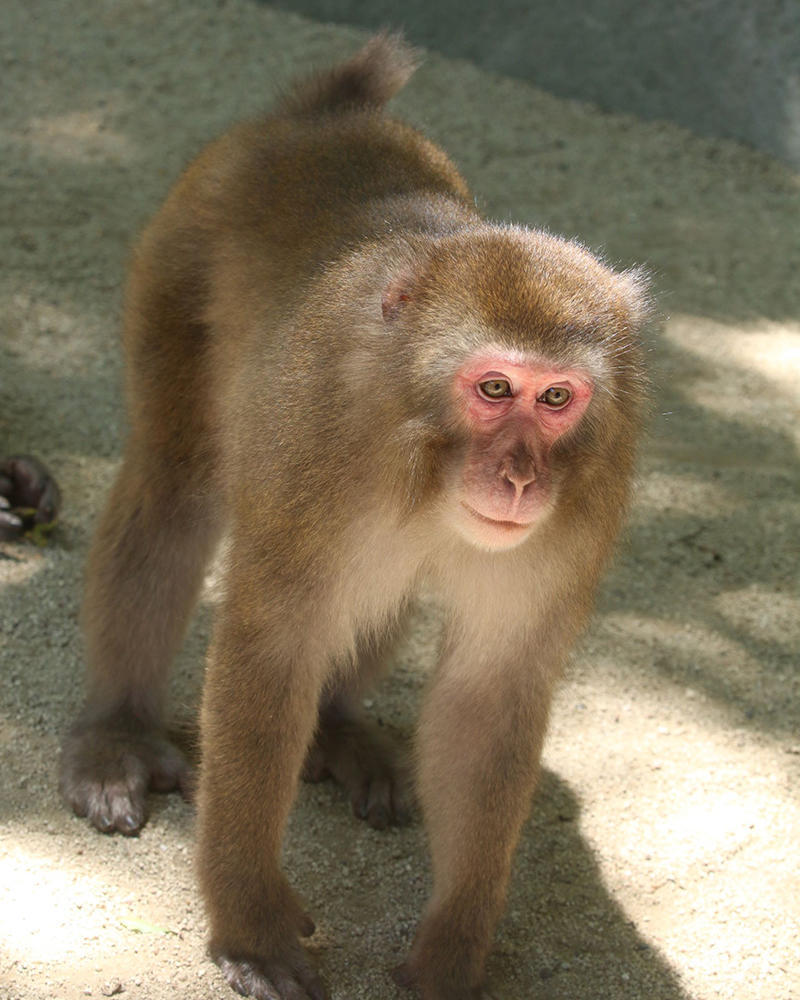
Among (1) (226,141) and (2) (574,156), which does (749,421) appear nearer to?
(2) (574,156)

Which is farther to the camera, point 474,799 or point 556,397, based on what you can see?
point 474,799

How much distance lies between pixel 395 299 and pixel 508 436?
44 centimetres

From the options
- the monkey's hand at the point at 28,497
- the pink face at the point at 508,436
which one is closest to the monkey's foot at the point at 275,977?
the pink face at the point at 508,436

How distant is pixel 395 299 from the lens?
319 centimetres

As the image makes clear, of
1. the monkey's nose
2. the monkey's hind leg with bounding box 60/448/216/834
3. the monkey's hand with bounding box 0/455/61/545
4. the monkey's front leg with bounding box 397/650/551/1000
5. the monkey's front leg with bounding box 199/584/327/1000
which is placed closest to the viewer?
the monkey's nose

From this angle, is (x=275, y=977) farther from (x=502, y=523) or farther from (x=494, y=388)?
(x=494, y=388)

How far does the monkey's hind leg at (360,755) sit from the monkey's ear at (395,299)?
4.38ft

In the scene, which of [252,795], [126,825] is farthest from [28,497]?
[252,795]

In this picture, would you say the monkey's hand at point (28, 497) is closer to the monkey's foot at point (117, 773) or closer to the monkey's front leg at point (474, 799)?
the monkey's foot at point (117, 773)

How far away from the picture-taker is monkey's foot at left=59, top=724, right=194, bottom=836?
402 cm

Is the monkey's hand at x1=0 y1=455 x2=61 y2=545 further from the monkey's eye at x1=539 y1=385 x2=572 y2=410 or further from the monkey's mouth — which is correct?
the monkey's eye at x1=539 y1=385 x2=572 y2=410

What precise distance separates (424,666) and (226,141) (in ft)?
6.11

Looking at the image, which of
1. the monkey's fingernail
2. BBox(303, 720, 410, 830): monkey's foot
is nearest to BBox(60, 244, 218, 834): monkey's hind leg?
the monkey's fingernail

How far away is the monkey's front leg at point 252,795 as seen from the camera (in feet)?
11.1
